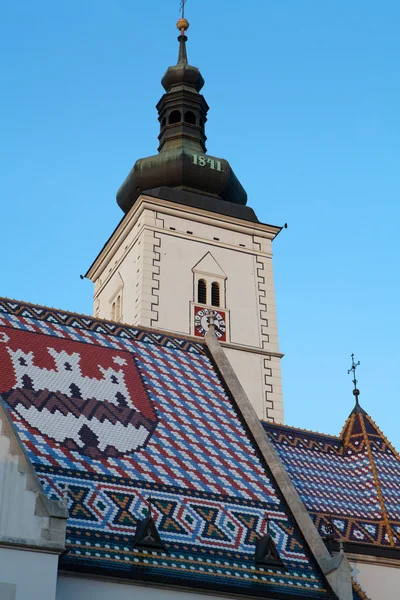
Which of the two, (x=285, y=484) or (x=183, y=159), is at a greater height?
(x=183, y=159)

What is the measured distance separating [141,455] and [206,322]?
15.4m

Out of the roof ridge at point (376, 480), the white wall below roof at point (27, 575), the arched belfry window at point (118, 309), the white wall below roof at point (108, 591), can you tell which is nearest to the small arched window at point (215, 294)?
the arched belfry window at point (118, 309)

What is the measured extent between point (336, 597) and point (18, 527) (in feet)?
17.5

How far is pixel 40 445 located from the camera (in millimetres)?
16203

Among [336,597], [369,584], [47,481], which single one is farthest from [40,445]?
[369,584]

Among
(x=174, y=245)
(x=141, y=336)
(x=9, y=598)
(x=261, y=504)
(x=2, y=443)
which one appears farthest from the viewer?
(x=174, y=245)

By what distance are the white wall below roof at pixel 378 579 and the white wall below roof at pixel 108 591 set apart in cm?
504

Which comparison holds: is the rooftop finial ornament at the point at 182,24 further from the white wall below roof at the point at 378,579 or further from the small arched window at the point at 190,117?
the white wall below roof at the point at 378,579

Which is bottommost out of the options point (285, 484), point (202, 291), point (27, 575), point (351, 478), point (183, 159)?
point (27, 575)

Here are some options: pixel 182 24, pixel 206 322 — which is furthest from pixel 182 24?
pixel 206 322

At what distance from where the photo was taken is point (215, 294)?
3353 cm

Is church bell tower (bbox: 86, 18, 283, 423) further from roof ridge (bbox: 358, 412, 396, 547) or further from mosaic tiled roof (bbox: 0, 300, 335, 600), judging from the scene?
mosaic tiled roof (bbox: 0, 300, 335, 600)

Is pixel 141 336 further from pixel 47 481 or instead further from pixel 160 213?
pixel 160 213

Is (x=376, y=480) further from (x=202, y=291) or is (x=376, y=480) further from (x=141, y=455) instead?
(x=202, y=291)
